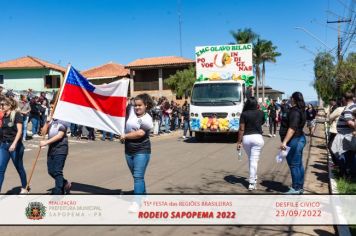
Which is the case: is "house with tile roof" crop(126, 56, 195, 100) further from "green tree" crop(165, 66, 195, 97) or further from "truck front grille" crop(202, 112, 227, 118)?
"truck front grille" crop(202, 112, 227, 118)

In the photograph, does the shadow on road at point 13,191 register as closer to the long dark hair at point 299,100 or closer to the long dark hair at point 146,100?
the long dark hair at point 146,100

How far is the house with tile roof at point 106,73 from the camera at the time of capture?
55.9 meters

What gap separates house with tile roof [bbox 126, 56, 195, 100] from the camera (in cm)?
5084

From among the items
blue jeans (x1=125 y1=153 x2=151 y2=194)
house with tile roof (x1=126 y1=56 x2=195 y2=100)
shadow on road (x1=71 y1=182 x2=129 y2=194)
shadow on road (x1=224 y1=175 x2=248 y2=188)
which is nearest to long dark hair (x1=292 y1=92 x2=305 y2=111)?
shadow on road (x1=224 y1=175 x2=248 y2=188)

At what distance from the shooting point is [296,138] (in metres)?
7.30

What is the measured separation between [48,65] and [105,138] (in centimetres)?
3556

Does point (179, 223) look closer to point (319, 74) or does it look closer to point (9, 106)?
point (9, 106)

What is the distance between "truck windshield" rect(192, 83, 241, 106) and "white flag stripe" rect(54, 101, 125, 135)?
950cm

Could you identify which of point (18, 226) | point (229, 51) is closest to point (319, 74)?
point (229, 51)

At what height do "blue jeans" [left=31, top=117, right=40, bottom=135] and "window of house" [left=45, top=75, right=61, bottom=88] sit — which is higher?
"window of house" [left=45, top=75, right=61, bottom=88]

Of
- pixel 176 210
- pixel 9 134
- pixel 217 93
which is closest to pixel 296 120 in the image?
pixel 176 210

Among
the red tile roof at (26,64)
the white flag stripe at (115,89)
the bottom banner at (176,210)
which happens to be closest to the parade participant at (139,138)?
the bottom banner at (176,210)

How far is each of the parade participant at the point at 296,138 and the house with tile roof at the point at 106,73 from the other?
160ft

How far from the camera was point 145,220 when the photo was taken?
5961 mm
